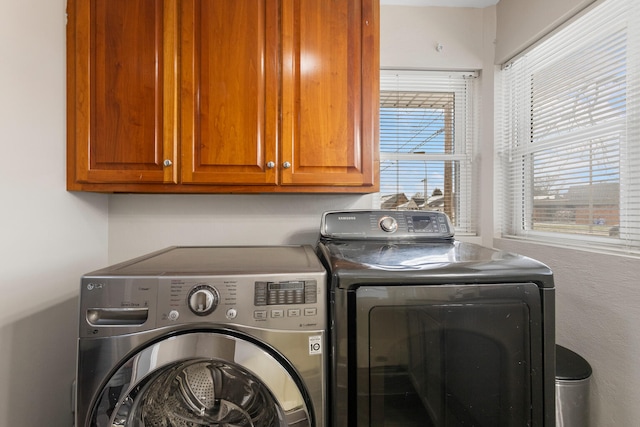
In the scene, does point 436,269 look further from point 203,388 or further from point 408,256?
point 203,388

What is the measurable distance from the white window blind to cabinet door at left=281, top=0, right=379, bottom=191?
0.90 meters

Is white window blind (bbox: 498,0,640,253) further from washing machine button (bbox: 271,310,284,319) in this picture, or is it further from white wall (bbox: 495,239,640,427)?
washing machine button (bbox: 271,310,284,319)

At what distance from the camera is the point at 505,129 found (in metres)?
1.81

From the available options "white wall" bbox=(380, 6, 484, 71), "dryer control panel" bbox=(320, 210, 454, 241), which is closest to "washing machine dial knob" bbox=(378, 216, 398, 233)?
"dryer control panel" bbox=(320, 210, 454, 241)

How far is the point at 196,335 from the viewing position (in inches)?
34.3

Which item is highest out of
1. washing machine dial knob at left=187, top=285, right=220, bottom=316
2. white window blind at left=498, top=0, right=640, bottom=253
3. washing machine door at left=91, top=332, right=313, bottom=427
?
white window blind at left=498, top=0, right=640, bottom=253

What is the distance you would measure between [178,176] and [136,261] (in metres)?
0.41

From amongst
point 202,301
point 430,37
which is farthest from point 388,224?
point 430,37

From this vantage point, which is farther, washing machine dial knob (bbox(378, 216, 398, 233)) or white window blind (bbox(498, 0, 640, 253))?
washing machine dial knob (bbox(378, 216, 398, 233))

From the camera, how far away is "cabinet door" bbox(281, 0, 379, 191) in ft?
4.47

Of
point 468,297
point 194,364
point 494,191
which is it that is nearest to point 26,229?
point 194,364

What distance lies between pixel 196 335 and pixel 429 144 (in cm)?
167

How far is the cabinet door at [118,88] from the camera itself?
4.26ft

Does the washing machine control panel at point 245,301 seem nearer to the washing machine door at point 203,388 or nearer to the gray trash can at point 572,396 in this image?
the washing machine door at point 203,388
